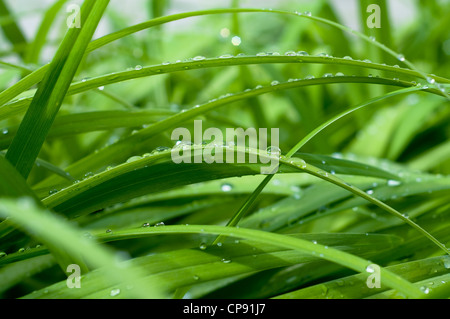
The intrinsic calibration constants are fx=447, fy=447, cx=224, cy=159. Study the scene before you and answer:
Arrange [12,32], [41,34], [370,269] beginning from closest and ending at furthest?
[370,269] → [41,34] → [12,32]

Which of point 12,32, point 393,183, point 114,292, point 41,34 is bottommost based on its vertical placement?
point 114,292

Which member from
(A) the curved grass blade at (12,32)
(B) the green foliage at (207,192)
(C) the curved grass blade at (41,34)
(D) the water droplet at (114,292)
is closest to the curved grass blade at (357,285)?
(B) the green foliage at (207,192)

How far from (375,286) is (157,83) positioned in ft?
3.32

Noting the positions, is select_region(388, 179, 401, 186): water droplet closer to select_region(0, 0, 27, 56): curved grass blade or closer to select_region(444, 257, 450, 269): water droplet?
select_region(444, 257, 450, 269): water droplet

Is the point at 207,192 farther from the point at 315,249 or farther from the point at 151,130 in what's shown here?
the point at 315,249

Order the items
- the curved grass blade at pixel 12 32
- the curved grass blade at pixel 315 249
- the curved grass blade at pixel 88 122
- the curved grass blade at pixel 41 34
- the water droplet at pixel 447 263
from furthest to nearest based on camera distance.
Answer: the curved grass blade at pixel 12 32
the curved grass blade at pixel 41 34
the curved grass blade at pixel 88 122
the water droplet at pixel 447 263
the curved grass blade at pixel 315 249

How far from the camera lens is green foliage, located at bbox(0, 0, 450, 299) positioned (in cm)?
39

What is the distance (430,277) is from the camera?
438 millimetres

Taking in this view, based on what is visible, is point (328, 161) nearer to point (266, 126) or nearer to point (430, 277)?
point (430, 277)

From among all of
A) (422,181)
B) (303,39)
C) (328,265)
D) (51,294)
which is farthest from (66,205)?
(303,39)

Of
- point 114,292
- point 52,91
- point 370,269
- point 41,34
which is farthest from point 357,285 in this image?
point 41,34

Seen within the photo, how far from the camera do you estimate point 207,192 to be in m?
0.70

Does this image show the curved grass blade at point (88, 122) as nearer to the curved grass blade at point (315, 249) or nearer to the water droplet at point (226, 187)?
the water droplet at point (226, 187)

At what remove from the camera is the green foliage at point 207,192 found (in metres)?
0.39
